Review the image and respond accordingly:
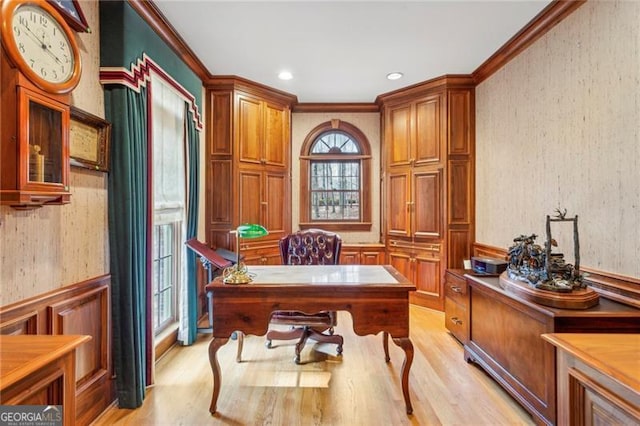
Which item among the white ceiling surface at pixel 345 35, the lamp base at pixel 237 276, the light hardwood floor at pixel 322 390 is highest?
the white ceiling surface at pixel 345 35

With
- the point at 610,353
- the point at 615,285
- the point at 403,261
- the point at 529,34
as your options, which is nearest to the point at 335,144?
the point at 403,261

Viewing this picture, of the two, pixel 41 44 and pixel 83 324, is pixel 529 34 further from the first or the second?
pixel 83 324

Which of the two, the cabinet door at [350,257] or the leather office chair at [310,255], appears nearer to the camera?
the leather office chair at [310,255]

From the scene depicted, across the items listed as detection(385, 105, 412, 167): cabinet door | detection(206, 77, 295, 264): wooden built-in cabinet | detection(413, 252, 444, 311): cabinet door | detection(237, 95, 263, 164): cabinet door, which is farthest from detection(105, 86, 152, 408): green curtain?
detection(385, 105, 412, 167): cabinet door

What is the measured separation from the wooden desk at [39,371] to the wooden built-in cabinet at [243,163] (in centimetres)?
261

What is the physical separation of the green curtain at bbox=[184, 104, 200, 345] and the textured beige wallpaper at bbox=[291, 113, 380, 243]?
177cm

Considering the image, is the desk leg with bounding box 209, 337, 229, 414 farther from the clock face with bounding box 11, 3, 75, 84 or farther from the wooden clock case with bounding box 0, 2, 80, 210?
the clock face with bounding box 11, 3, 75, 84

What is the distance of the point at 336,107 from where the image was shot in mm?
4707

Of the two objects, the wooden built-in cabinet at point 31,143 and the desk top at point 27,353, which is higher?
the wooden built-in cabinet at point 31,143

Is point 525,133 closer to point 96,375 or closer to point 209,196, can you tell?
point 209,196

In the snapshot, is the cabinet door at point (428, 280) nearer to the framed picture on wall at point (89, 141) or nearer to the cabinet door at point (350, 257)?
the cabinet door at point (350, 257)

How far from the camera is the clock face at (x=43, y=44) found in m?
1.40

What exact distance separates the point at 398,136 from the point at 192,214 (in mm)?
2852

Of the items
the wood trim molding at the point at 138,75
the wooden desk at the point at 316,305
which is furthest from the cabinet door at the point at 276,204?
the wooden desk at the point at 316,305
